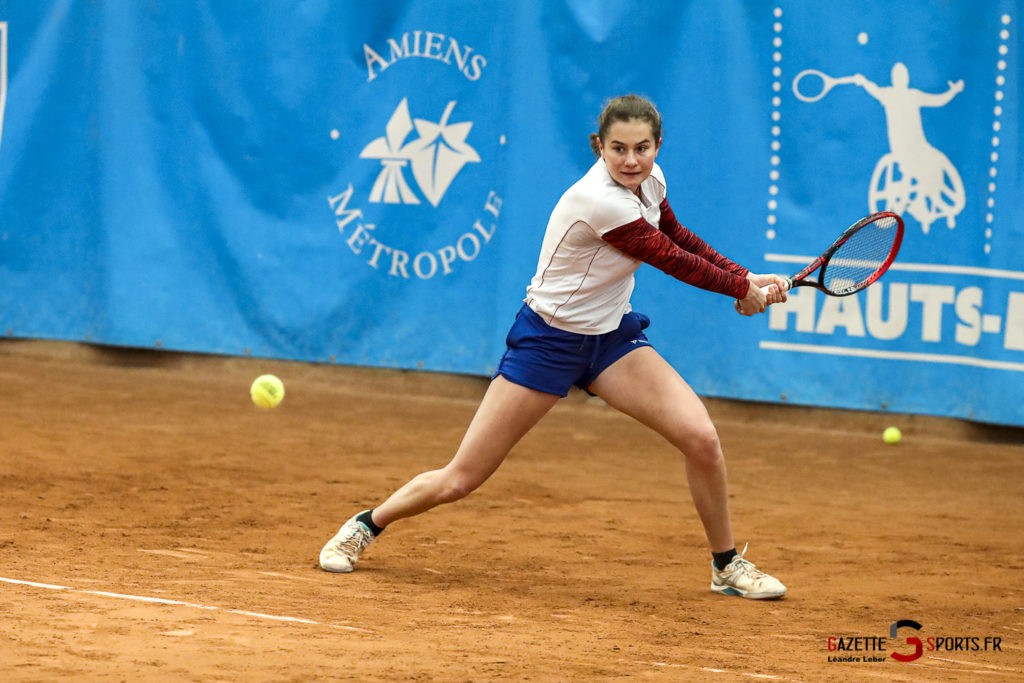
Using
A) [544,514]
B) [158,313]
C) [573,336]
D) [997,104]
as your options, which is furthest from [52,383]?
[997,104]

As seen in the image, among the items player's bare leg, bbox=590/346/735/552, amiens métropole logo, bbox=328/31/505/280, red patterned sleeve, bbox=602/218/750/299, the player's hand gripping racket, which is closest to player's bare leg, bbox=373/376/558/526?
player's bare leg, bbox=590/346/735/552

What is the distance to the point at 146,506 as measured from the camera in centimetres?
521

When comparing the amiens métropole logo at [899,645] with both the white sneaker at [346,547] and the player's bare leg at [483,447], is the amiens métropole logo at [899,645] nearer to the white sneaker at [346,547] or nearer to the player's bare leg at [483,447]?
the player's bare leg at [483,447]

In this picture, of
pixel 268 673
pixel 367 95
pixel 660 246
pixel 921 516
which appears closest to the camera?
pixel 268 673

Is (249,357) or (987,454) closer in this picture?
(987,454)

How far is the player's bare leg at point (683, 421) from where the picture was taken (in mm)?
4133

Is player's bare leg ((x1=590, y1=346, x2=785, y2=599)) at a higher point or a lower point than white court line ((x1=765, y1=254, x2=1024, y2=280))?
lower

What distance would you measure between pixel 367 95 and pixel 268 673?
Answer: 5.06 m

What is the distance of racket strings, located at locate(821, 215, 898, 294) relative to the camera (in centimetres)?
467

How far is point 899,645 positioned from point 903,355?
11.0ft

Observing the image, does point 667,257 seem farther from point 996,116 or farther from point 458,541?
point 996,116

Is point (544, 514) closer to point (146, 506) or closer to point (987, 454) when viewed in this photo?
point (146, 506)

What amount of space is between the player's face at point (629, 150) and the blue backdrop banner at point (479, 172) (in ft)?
10.6

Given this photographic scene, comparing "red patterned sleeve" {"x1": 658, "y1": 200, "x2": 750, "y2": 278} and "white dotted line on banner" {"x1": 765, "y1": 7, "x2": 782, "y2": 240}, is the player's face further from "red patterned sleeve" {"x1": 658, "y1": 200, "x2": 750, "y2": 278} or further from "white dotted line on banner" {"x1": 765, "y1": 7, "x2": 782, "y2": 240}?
"white dotted line on banner" {"x1": 765, "y1": 7, "x2": 782, "y2": 240}
